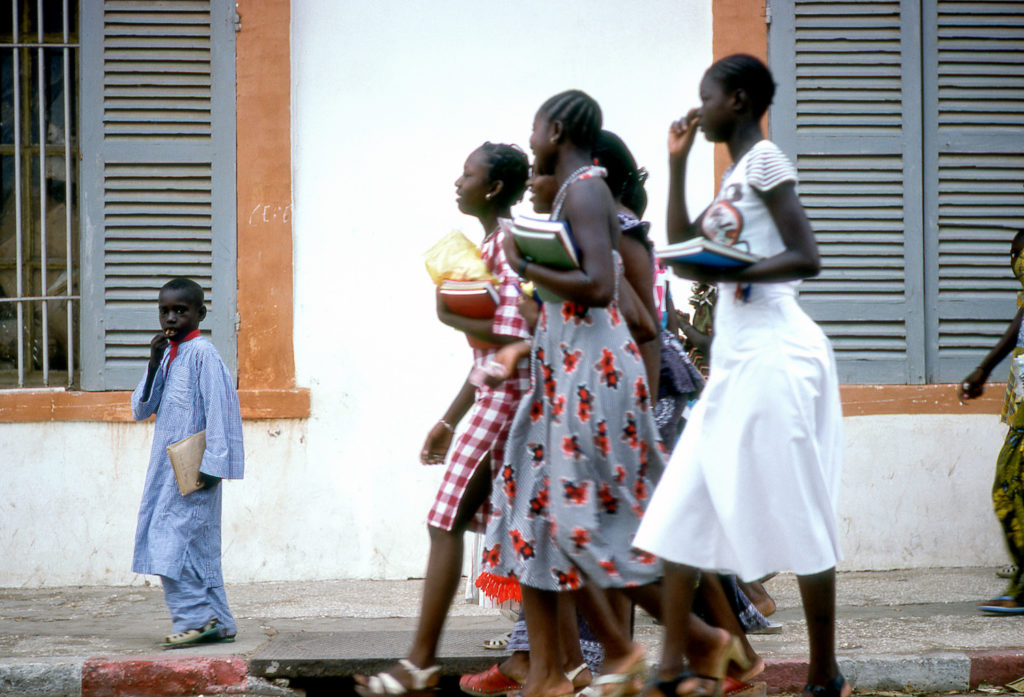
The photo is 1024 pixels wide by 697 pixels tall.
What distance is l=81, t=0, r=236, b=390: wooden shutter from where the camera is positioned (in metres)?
6.39

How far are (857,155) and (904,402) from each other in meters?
1.31

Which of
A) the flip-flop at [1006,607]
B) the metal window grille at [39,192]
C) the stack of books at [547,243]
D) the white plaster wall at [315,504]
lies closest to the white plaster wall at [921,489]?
the white plaster wall at [315,504]

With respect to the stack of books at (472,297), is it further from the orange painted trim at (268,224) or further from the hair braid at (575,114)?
the orange painted trim at (268,224)

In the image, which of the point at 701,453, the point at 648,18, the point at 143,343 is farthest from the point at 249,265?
the point at 701,453

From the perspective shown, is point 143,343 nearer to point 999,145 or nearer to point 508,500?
point 508,500

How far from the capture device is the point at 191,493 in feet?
15.8

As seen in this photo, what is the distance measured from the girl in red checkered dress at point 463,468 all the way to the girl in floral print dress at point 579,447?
13 centimetres

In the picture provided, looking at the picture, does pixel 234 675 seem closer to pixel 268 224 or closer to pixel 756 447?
pixel 756 447

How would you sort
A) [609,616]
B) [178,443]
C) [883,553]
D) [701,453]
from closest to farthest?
[701,453] → [609,616] → [178,443] → [883,553]

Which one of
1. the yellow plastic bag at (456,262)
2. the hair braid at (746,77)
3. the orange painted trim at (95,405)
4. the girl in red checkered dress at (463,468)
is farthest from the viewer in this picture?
the orange painted trim at (95,405)

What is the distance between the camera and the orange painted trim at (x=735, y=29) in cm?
643

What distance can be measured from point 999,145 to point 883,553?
222cm

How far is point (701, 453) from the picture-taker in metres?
3.00

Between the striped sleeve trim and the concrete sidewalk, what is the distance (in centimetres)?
205
